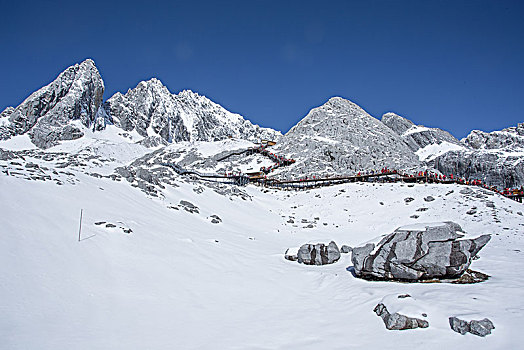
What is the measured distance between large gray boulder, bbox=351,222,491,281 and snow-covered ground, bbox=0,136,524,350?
0.57 metres

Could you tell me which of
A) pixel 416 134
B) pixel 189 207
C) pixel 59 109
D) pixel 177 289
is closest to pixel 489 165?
pixel 416 134

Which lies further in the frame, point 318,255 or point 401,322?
point 318,255

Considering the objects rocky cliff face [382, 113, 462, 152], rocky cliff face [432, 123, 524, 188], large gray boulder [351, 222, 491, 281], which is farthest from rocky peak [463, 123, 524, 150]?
large gray boulder [351, 222, 491, 281]

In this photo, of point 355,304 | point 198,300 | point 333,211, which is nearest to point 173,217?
point 198,300

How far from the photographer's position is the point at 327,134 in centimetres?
9662

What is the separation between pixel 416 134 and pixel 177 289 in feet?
564

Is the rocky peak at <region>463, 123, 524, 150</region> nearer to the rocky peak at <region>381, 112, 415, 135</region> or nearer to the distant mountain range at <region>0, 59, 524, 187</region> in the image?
the distant mountain range at <region>0, 59, 524, 187</region>

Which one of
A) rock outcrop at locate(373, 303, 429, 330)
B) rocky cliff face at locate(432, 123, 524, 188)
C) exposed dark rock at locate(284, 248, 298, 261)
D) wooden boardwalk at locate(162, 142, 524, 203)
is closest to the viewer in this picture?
rock outcrop at locate(373, 303, 429, 330)

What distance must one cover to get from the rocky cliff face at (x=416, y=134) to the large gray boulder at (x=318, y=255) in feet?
499

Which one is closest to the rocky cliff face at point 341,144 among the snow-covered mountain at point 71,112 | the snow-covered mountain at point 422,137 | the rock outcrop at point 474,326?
the snow-covered mountain at point 71,112

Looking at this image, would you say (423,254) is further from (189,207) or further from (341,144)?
(341,144)

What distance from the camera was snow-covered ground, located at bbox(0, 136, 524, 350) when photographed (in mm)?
5867

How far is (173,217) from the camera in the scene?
57.9ft

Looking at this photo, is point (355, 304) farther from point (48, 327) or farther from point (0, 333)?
point (0, 333)
